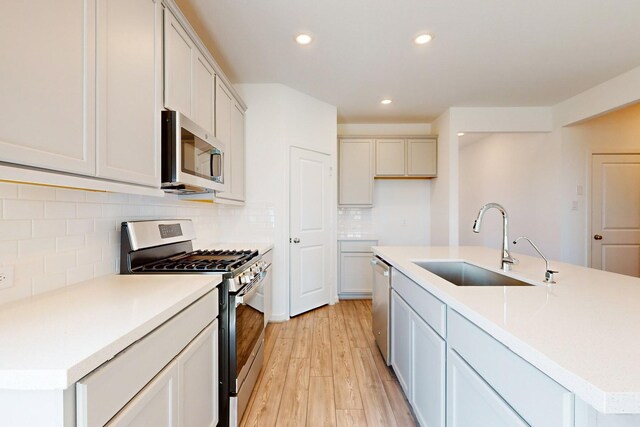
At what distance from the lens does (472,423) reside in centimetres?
107

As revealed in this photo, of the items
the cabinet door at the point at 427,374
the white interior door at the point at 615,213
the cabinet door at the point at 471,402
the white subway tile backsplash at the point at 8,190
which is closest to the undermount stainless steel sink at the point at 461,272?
the cabinet door at the point at 427,374

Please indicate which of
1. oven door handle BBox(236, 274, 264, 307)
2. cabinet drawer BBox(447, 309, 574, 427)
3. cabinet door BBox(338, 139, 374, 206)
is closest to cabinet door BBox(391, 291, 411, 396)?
cabinet drawer BBox(447, 309, 574, 427)

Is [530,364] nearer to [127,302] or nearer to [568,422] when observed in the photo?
[568,422]

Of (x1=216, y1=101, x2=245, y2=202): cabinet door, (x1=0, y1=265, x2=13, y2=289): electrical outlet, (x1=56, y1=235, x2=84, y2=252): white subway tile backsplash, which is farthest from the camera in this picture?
(x1=216, y1=101, x2=245, y2=202): cabinet door

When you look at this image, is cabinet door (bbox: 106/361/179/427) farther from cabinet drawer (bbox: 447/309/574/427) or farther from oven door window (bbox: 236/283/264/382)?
cabinet drawer (bbox: 447/309/574/427)

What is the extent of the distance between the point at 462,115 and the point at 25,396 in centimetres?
463

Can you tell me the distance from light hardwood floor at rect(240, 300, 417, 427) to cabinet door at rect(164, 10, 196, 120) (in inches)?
73.7

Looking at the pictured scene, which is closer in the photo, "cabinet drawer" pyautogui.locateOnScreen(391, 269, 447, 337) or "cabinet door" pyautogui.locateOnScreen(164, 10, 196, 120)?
"cabinet drawer" pyautogui.locateOnScreen(391, 269, 447, 337)

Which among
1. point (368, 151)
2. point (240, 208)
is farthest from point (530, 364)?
point (368, 151)

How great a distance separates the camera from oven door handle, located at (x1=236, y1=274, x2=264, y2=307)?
1602 millimetres

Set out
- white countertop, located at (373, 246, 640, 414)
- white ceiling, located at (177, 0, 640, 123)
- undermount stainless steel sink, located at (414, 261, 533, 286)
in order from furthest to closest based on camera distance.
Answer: white ceiling, located at (177, 0, 640, 123), undermount stainless steel sink, located at (414, 261, 533, 286), white countertop, located at (373, 246, 640, 414)

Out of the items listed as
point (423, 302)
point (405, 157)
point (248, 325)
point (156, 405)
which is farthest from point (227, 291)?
point (405, 157)

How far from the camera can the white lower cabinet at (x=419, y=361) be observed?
1346 millimetres

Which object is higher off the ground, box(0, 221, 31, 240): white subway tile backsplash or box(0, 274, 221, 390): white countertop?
box(0, 221, 31, 240): white subway tile backsplash
